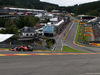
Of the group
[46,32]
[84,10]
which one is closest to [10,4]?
[84,10]

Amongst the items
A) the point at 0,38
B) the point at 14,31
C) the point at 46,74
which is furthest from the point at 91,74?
the point at 14,31

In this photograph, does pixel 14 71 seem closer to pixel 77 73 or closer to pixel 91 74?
pixel 77 73

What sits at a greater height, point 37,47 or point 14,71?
point 14,71

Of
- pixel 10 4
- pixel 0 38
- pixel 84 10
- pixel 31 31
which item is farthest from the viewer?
pixel 84 10

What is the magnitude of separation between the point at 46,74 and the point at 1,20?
71717 mm

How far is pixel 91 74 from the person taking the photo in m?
7.91

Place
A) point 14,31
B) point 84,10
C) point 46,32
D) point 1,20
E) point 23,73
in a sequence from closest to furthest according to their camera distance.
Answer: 1. point 23,73
2. point 14,31
3. point 46,32
4. point 1,20
5. point 84,10

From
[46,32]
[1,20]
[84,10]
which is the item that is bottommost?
[46,32]

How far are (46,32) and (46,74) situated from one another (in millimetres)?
53640

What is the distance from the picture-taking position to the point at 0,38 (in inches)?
996

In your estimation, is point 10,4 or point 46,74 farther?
point 10,4

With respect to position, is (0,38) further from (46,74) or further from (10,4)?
(10,4)

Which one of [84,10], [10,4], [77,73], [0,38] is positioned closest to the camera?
[77,73]

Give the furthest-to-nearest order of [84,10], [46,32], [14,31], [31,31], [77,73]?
[84,10], [46,32], [31,31], [14,31], [77,73]
